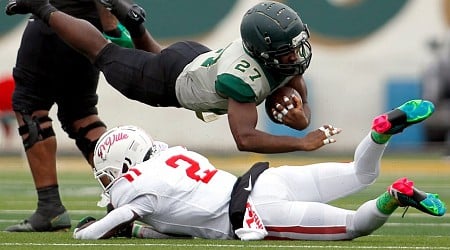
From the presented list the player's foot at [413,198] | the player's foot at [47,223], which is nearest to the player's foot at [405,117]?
the player's foot at [413,198]

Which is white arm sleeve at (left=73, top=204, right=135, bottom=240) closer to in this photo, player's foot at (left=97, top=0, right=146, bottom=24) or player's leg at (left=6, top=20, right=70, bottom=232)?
player's leg at (left=6, top=20, right=70, bottom=232)

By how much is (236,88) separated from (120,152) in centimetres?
65

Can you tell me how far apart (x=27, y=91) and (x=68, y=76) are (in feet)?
0.79

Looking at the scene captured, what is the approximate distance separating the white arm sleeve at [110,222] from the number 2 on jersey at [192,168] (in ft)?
1.05

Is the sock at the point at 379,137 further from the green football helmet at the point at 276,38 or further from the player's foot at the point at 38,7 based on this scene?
the player's foot at the point at 38,7

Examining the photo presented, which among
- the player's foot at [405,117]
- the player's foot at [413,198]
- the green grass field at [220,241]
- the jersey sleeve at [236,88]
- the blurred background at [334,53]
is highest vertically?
the player's foot at [405,117]

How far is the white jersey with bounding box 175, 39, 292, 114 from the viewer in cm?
613

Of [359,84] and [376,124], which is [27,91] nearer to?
[376,124]

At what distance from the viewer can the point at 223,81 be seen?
617cm

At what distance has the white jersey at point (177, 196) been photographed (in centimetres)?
568

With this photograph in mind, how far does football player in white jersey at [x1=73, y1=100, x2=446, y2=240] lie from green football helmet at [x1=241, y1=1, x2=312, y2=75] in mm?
564

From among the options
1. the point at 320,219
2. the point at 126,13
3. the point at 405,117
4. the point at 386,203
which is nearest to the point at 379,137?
the point at 405,117

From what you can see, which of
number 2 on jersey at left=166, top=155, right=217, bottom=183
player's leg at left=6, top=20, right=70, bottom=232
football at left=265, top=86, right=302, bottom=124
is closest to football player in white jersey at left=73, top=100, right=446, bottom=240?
number 2 on jersey at left=166, top=155, right=217, bottom=183

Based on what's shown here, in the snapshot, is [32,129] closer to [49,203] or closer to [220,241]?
[49,203]
